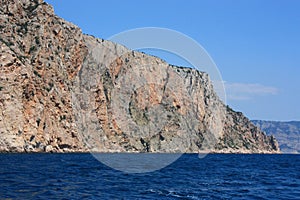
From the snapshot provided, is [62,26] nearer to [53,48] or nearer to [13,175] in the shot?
[53,48]

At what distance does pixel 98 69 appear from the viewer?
148 metres

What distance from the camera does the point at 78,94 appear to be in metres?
132

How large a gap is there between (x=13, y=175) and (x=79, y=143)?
80.5 metres

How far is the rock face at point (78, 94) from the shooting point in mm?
101688

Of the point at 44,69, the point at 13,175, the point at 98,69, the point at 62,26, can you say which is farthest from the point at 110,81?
the point at 13,175

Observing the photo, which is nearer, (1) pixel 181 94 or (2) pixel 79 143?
(2) pixel 79 143

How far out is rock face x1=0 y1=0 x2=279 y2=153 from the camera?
101688 millimetres

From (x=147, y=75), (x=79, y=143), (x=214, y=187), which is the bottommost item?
(x=214, y=187)

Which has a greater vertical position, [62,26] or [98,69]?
[62,26]

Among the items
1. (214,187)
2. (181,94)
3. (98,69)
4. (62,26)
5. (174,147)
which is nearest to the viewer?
(214,187)

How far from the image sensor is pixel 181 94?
196375mm


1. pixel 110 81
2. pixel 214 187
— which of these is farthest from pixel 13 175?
pixel 110 81

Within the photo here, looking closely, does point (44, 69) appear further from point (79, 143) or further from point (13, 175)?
point (13, 175)

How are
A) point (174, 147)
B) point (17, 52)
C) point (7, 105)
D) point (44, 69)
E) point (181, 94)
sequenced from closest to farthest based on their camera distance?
point (7, 105) → point (17, 52) → point (44, 69) → point (174, 147) → point (181, 94)
